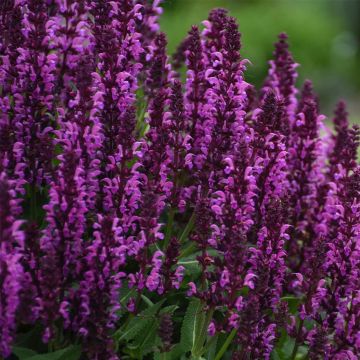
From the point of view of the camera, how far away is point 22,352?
2494 mm

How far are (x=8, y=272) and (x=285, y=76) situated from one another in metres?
1.95

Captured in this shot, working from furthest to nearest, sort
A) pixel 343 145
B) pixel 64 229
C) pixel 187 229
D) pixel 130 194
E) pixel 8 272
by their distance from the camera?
pixel 343 145 < pixel 187 229 < pixel 130 194 < pixel 64 229 < pixel 8 272

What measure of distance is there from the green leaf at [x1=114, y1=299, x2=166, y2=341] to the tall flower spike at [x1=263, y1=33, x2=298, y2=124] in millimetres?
1366

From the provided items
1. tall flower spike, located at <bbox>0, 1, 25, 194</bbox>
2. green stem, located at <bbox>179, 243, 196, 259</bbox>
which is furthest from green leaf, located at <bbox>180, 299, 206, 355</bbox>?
tall flower spike, located at <bbox>0, 1, 25, 194</bbox>

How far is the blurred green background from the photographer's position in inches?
715

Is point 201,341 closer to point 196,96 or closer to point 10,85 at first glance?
point 196,96

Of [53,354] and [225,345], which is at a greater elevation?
[225,345]

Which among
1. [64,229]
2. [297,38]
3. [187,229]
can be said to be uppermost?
[297,38]

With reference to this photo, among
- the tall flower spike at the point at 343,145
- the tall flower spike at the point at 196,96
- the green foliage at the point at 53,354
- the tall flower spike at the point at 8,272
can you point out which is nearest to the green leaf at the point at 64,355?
the green foliage at the point at 53,354

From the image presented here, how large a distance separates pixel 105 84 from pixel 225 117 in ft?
1.65

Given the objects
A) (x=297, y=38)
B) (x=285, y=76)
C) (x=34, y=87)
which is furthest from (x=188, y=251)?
(x=297, y=38)

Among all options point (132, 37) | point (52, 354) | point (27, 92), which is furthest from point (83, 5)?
point (52, 354)

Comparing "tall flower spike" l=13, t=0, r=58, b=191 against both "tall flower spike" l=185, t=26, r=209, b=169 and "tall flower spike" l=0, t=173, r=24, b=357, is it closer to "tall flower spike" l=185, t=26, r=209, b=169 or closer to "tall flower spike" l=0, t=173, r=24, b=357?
"tall flower spike" l=0, t=173, r=24, b=357

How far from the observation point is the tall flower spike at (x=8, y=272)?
83.3 inches
